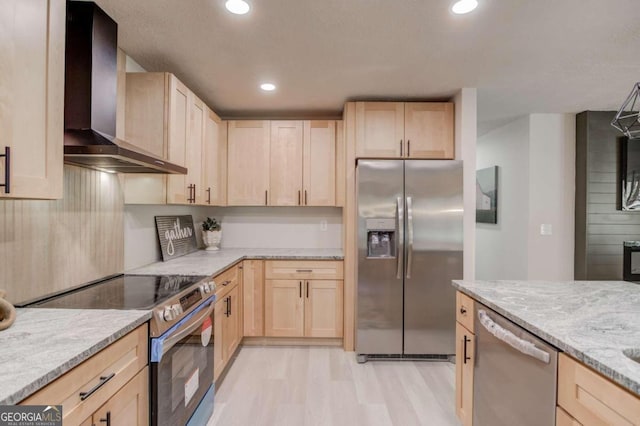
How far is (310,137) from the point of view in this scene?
3.39 meters

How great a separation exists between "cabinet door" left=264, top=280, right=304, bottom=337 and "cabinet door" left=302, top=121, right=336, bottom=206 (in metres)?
0.92

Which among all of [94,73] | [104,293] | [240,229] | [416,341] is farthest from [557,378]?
[240,229]

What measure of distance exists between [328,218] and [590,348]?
9.45ft

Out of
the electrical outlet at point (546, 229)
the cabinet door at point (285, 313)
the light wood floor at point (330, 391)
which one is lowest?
the light wood floor at point (330, 391)

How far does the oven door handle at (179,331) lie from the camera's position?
1398 mm

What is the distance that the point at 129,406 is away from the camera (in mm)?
1239

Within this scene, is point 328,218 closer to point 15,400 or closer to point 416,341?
point 416,341

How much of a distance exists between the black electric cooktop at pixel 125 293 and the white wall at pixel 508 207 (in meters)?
3.60

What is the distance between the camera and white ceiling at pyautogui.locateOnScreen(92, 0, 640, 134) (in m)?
1.72

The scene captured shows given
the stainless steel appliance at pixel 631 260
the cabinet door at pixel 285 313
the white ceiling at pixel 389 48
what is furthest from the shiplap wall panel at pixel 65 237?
the stainless steel appliance at pixel 631 260

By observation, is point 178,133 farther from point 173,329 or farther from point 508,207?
point 508,207

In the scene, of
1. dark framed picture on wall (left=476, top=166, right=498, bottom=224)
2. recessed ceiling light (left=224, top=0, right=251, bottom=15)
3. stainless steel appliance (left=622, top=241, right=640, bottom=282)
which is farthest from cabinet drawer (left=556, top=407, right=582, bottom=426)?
dark framed picture on wall (left=476, top=166, right=498, bottom=224)

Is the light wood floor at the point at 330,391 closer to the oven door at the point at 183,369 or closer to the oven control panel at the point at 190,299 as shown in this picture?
the oven door at the point at 183,369

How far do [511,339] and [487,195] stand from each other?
3.60 metres
